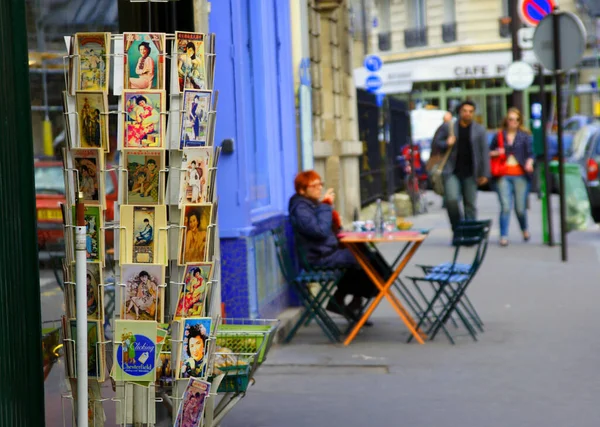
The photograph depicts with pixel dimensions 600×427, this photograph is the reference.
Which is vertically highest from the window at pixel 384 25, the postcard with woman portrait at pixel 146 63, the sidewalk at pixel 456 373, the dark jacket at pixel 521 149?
the window at pixel 384 25

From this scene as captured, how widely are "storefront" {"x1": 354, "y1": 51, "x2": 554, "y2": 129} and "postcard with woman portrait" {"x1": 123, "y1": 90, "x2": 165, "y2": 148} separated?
41998 mm

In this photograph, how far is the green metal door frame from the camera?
4.74 metres

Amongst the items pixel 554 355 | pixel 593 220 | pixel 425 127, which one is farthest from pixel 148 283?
pixel 425 127

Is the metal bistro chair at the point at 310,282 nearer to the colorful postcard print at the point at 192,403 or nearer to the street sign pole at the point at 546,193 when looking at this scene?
the colorful postcard print at the point at 192,403

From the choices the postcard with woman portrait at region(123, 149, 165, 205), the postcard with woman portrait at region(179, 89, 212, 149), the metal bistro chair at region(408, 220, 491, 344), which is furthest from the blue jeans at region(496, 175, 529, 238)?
the postcard with woman portrait at region(123, 149, 165, 205)

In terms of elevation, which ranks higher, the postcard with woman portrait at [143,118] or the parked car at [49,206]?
the postcard with woman portrait at [143,118]

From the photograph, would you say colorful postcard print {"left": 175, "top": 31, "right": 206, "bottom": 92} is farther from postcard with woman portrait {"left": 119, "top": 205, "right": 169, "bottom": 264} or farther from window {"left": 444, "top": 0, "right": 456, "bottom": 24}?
window {"left": 444, "top": 0, "right": 456, "bottom": 24}

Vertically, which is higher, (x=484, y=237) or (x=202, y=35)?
(x=202, y=35)

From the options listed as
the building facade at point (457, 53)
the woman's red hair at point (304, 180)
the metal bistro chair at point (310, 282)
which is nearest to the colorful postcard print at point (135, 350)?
the metal bistro chair at point (310, 282)

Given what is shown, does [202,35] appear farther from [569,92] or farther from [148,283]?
[569,92]

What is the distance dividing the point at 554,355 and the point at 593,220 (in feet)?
38.2

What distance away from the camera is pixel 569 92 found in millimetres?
47906

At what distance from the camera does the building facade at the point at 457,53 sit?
159 feet

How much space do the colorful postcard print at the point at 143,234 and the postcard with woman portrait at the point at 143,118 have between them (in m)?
0.27
